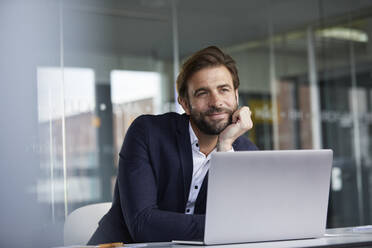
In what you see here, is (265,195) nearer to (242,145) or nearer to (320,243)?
(320,243)

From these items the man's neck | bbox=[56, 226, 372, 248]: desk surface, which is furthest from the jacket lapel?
bbox=[56, 226, 372, 248]: desk surface

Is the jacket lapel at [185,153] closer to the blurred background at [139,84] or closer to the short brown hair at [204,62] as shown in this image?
the short brown hair at [204,62]

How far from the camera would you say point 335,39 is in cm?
684

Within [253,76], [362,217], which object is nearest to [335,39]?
[253,76]

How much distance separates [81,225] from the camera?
2.54m

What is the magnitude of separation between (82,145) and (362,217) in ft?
11.8

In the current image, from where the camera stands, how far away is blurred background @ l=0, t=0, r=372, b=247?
15.8ft

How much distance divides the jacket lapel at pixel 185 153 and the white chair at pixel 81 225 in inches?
18.9

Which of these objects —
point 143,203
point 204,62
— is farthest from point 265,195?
point 204,62

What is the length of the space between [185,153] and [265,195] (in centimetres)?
66

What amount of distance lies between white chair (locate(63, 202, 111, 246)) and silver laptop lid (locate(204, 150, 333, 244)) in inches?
37.6

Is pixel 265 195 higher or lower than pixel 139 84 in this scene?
lower

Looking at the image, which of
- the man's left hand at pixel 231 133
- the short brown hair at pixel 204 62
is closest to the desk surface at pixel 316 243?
the man's left hand at pixel 231 133

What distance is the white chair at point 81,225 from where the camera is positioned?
2514 millimetres
